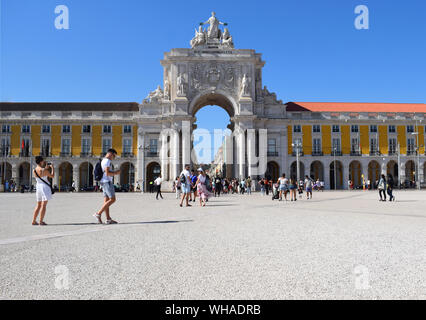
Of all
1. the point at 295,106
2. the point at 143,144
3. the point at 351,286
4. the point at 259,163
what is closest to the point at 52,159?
the point at 143,144

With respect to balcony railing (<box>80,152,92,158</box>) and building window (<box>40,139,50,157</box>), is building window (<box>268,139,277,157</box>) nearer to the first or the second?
balcony railing (<box>80,152,92,158</box>)

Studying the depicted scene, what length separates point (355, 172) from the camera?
171ft

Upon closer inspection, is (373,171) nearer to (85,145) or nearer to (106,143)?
(106,143)

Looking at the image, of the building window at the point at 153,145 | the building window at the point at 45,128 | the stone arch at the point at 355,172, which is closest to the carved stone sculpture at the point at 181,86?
the building window at the point at 153,145

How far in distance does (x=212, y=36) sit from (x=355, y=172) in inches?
1224

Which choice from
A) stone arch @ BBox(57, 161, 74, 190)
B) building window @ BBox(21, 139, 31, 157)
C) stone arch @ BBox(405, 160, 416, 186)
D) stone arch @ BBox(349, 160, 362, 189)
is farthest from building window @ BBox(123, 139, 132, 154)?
stone arch @ BBox(405, 160, 416, 186)

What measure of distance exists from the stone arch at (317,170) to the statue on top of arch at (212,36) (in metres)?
22.6

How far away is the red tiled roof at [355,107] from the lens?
52625 millimetres

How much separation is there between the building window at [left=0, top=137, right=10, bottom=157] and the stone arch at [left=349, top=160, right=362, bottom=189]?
5347 centimetres

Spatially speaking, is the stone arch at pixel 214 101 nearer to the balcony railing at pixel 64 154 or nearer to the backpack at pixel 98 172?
the balcony railing at pixel 64 154

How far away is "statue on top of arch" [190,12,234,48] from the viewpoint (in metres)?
48.3

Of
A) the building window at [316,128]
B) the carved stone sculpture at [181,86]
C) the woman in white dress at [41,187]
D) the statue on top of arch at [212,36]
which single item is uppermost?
the statue on top of arch at [212,36]

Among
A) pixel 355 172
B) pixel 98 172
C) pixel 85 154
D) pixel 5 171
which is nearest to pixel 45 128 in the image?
pixel 85 154
